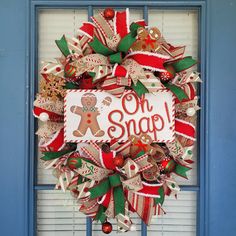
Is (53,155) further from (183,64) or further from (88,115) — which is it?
(183,64)

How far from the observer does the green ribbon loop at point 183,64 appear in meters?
1.04

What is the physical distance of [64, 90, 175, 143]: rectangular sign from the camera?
3.37 feet

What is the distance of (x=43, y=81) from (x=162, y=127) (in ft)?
1.16

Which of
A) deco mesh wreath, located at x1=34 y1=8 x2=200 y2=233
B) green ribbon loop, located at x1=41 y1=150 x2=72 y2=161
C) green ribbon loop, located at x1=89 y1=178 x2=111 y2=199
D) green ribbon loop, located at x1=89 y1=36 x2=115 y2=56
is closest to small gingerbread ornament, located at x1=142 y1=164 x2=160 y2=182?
deco mesh wreath, located at x1=34 y1=8 x2=200 y2=233

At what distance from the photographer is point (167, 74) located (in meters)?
1.02

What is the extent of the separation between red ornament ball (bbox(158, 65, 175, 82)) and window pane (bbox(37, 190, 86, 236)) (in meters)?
0.50

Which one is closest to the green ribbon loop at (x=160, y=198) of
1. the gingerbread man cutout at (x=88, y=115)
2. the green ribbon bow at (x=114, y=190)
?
the green ribbon bow at (x=114, y=190)

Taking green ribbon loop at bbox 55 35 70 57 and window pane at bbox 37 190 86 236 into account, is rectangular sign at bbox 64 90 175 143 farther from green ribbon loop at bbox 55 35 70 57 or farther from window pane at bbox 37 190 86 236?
window pane at bbox 37 190 86 236

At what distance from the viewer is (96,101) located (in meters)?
1.03
